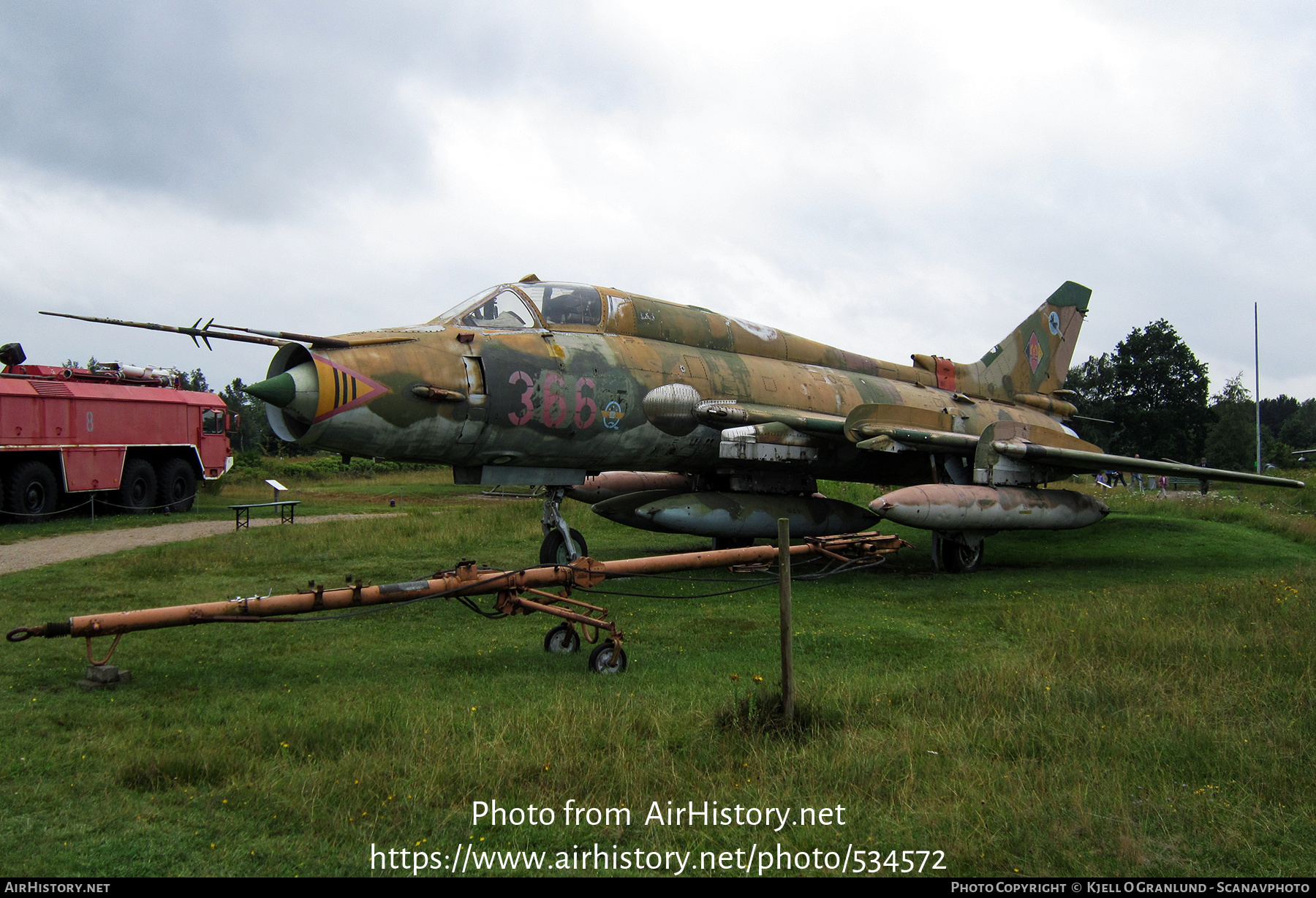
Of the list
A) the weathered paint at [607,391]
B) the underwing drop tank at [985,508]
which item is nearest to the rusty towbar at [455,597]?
the weathered paint at [607,391]

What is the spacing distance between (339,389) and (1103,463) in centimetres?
1097

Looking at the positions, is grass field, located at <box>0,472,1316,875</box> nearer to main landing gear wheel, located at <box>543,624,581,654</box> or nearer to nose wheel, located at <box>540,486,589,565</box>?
main landing gear wheel, located at <box>543,624,581,654</box>

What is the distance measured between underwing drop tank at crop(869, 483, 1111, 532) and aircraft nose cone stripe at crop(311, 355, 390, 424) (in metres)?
6.44

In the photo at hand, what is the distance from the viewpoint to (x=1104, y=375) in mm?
62500

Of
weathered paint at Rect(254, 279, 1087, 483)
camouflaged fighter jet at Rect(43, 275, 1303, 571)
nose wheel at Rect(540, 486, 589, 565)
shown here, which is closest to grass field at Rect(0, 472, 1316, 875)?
nose wheel at Rect(540, 486, 589, 565)

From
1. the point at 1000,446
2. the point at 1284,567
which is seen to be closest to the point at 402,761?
the point at 1000,446

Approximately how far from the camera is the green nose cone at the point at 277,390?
24.5 ft

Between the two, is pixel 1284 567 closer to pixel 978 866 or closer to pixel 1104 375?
pixel 978 866

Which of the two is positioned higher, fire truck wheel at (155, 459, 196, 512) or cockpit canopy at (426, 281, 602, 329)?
cockpit canopy at (426, 281, 602, 329)

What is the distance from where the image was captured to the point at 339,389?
7922mm

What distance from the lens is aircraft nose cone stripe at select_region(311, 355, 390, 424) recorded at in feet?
25.6

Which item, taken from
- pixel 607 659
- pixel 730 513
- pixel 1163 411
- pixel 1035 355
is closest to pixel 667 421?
pixel 730 513

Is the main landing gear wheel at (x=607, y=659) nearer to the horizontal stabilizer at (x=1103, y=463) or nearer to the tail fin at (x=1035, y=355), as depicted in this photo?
the horizontal stabilizer at (x=1103, y=463)

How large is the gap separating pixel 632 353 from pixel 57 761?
7625 millimetres
